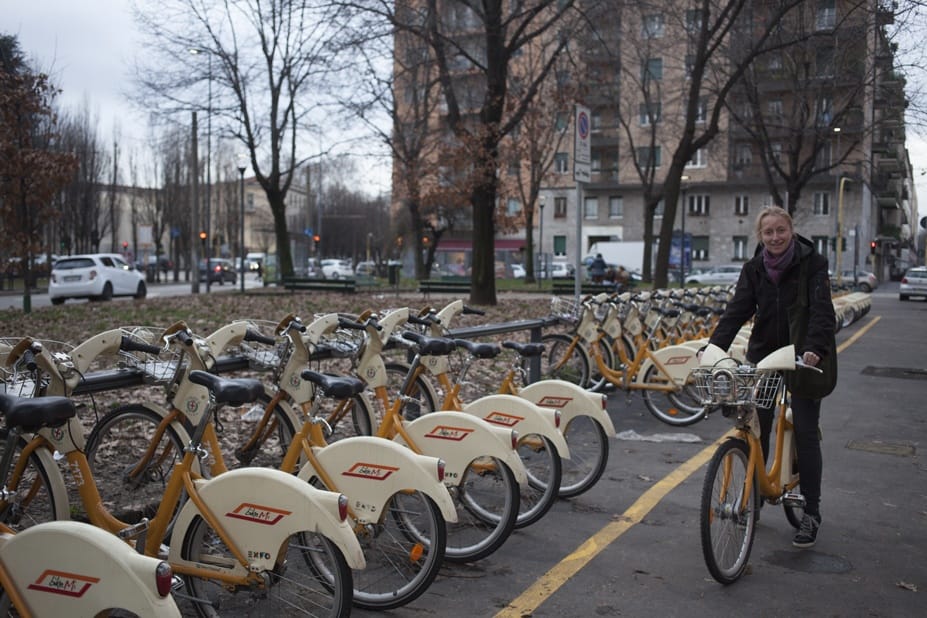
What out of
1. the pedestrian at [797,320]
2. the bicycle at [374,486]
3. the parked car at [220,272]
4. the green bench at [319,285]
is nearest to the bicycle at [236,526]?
the bicycle at [374,486]

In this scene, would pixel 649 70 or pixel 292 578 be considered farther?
pixel 649 70

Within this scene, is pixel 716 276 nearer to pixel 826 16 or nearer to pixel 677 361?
pixel 826 16

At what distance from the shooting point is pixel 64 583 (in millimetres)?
2670

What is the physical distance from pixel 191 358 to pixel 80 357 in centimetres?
53

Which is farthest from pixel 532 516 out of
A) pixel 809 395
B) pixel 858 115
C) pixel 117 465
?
pixel 858 115

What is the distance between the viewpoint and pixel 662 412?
8.60m

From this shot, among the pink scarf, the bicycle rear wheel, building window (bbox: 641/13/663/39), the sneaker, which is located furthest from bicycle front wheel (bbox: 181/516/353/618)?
building window (bbox: 641/13/663/39)

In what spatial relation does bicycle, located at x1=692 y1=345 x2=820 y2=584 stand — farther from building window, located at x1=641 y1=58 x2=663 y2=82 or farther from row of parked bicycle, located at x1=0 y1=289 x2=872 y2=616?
building window, located at x1=641 y1=58 x2=663 y2=82

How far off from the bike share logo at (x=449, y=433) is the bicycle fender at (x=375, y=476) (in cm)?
70

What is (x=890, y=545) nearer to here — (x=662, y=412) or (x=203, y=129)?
(x=662, y=412)

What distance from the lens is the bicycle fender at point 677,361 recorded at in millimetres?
8539

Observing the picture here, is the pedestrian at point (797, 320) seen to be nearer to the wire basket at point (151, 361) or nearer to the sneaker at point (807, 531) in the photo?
the sneaker at point (807, 531)

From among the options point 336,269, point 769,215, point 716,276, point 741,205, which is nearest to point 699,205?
point 741,205

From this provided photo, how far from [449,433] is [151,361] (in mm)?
1578
